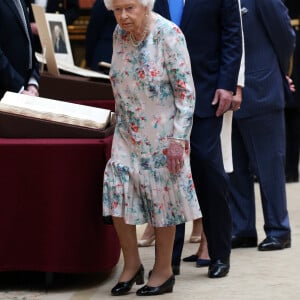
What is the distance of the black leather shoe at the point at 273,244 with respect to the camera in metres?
7.21

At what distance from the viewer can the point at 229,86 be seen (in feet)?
20.2

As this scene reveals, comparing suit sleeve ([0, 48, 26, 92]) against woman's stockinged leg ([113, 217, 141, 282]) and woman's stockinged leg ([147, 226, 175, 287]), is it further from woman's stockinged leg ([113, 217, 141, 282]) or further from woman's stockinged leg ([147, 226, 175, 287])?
woman's stockinged leg ([147, 226, 175, 287])

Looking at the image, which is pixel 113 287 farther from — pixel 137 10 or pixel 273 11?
pixel 273 11

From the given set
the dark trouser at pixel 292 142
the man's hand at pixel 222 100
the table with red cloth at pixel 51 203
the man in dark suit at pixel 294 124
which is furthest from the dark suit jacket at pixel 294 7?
the table with red cloth at pixel 51 203

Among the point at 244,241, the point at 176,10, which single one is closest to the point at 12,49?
the point at 176,10

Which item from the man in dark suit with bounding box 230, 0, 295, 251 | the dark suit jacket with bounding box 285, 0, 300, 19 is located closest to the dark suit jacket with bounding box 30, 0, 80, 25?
the dark suit jacket with bounding box 285, 0, 300, 19

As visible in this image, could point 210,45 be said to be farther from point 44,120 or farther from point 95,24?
point 95,24

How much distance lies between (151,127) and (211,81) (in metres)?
0.60

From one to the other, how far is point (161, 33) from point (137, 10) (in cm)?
16

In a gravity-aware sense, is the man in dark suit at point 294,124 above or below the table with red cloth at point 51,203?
below

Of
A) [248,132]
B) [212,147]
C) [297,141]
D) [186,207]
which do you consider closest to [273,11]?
[248,132]

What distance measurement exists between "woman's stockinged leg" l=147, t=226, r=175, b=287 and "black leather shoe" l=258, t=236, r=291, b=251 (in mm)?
1378

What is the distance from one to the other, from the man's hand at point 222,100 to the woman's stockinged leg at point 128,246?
0.75m

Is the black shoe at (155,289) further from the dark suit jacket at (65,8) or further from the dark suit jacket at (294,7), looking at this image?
the dark suit jacket at (294,7)
